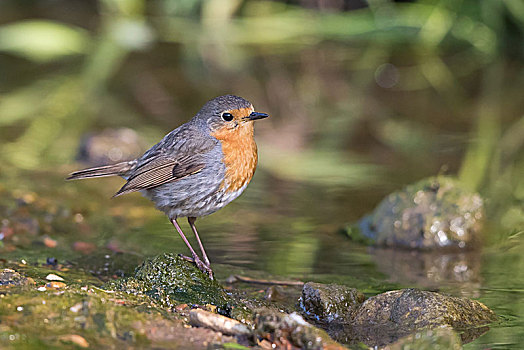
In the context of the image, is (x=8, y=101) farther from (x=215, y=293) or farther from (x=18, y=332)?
(x=18, y=332)

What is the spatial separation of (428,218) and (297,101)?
4.05m

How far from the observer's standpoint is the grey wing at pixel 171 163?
15.6 feet

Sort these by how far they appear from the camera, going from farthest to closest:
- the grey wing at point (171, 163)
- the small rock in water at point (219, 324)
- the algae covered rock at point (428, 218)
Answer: the algae covered rock at point (428, 218)
the grey wing at point (171, 163)
the small rock in water at point (219, 324)

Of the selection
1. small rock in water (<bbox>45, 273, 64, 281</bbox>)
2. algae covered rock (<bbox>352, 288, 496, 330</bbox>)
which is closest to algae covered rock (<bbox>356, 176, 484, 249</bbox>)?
algae covered rock (<bbox>352, 288, 496, 330</bbox>)

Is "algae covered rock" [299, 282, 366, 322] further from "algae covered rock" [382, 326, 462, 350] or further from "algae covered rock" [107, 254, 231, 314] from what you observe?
"algae covered rock" [382, 326, 462, 350]

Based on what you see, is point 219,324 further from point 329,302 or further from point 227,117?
point 227,117

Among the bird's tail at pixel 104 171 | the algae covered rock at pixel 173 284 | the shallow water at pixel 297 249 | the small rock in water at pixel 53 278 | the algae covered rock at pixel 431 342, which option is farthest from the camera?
the bird's tail at pixel 104 171

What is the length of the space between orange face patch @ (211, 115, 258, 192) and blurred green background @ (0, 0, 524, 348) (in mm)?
652

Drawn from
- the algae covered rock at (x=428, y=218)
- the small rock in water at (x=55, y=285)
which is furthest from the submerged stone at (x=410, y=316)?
the algae covered rock at (x=428, y=218)

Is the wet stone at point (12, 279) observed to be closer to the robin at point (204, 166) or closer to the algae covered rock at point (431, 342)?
the robin at point (204, 166)

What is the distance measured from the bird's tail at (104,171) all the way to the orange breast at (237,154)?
661 millimetres

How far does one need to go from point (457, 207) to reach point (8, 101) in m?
5.77

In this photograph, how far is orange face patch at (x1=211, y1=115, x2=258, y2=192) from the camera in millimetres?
4664

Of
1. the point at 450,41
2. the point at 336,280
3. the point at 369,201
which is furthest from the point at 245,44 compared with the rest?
the point at 336,280
